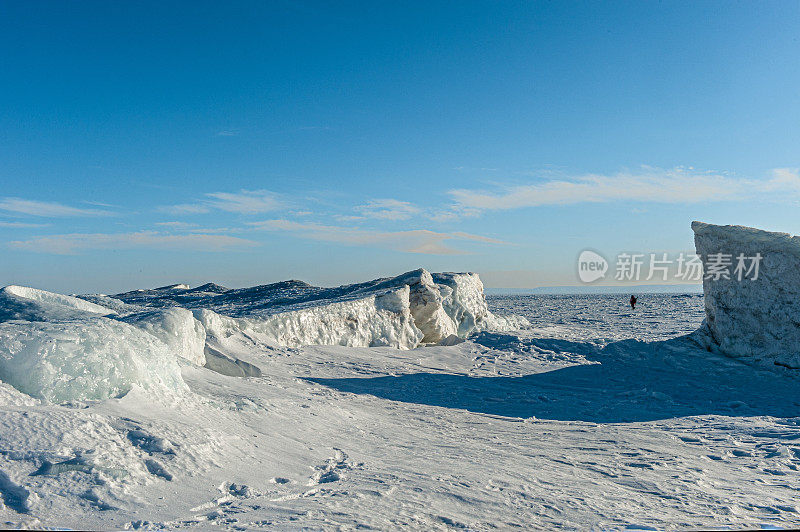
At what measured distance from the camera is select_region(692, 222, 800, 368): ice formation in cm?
901

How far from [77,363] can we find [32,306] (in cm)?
433

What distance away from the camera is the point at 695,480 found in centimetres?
396

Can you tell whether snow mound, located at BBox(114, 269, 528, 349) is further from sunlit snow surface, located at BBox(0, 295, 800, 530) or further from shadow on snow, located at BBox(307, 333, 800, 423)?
shadow on snow, located at BBox(307, 333, 800, 423)

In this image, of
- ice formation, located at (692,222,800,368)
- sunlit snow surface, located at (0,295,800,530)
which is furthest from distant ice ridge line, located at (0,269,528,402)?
ice formation, located at (692,222,800,368)

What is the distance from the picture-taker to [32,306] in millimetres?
7375

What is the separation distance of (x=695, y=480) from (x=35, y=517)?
4294 millimetres

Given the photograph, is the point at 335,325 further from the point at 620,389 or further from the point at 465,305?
the point at 465,305

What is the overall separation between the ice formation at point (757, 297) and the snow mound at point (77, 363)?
969 cm

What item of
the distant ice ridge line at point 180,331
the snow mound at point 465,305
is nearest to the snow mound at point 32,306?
the distant ice ridge line at point 180,331

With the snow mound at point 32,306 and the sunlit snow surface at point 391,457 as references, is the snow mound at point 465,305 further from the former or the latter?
the snow mound at point 32,306

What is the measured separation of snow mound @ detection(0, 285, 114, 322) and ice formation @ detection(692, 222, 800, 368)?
35.9 ft

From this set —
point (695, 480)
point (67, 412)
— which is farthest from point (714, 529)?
point (67, 412)

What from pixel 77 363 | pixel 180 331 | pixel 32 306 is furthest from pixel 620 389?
pixel 32 306

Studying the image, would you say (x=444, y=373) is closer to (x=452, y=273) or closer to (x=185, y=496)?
(x=185, y=496)
